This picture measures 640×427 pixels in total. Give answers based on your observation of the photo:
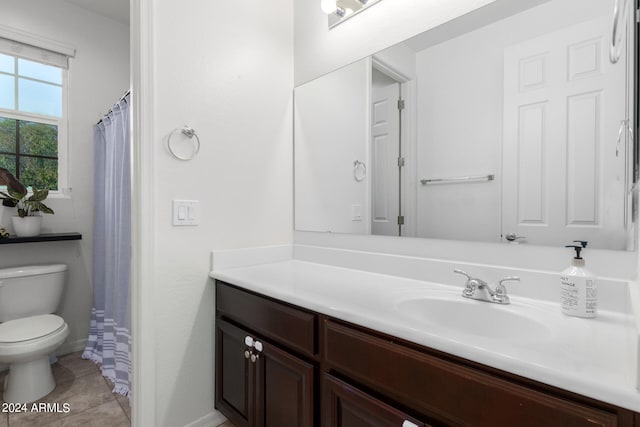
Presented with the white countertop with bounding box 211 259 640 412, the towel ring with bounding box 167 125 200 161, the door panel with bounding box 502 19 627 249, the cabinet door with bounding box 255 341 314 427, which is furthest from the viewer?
the towel ring with bounding box 167 125 200 161

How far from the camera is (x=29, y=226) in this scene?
2.17m

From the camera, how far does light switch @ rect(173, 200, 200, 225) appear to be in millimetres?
1464

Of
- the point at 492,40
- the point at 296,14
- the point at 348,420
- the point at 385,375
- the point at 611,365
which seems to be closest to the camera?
the point at 611,365

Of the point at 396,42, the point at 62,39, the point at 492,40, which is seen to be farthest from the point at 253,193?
the point at 62,39

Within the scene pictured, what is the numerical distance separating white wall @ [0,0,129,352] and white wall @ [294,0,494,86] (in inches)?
68.7

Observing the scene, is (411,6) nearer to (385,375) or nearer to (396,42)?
(396,42)

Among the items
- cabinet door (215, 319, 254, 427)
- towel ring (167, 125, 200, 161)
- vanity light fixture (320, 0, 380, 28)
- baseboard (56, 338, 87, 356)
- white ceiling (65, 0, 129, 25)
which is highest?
white ceiling (65, 0, 129, 25)

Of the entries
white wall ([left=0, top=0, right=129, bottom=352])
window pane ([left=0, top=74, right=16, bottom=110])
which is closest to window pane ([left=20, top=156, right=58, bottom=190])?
white wall ([left=0, top=0, right=129, bottom=352])

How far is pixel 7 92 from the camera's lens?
7.52ft

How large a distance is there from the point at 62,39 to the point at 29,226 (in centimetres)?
142

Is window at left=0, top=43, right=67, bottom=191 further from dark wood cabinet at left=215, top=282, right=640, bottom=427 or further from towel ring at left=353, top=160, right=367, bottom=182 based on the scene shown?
towel ring at left=353, top=160, right=367, bottom=182

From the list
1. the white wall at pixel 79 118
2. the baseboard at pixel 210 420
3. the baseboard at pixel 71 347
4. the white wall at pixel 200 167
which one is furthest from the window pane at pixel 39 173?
the baseboard at pixel 210 420

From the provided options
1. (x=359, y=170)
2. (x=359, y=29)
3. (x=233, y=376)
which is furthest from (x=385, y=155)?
(x=233, y=376)

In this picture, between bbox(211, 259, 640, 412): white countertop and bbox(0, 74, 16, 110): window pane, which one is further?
bbox(0, 74, 16, 110): window pane
